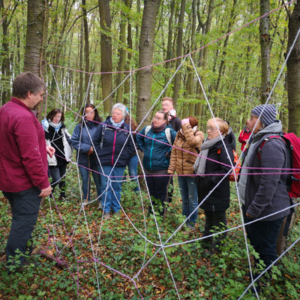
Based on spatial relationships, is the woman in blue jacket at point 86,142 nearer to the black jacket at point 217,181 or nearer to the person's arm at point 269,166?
the black jacket at point 217,181

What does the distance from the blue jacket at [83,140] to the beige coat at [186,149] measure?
1.62 m

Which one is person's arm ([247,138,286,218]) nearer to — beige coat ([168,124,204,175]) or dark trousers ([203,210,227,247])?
dark trousers ([203,210,227,247])

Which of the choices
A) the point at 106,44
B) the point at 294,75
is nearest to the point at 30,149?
the point at 294,75

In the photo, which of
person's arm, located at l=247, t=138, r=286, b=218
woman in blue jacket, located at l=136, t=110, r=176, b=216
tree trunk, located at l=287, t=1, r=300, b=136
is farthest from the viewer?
woman in blue jacket, located at l=136, t=110, r=176, b=216

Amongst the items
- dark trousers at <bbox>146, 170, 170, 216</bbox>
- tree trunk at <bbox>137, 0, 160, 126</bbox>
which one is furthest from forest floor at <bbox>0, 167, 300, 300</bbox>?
tree trunk at <bbox>137, 0, 160, 126</bbox>

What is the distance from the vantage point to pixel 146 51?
432cm

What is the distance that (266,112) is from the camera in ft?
7.15

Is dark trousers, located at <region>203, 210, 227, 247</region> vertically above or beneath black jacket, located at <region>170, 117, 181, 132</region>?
beneath

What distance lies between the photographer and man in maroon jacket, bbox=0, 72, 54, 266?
2.20 m

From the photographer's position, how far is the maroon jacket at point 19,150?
86.2 inches

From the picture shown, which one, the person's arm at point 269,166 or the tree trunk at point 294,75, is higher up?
the tree trunk at point 294,75

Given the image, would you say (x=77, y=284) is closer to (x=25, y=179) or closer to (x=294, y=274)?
(x=25, y=179)

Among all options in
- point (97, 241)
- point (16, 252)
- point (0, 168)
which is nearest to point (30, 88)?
point (0, 168)

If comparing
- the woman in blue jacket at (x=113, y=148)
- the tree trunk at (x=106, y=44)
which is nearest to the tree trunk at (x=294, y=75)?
the woman in blue jacket at (x=113, y=148)
